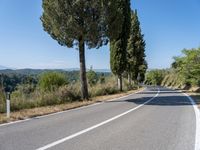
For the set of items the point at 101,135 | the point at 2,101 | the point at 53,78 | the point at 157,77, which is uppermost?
the point at 157,77

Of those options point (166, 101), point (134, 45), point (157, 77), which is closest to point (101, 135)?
point (166, 101)

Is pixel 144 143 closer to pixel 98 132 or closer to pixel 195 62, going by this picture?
pixel 98 132

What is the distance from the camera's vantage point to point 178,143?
8.12 metres

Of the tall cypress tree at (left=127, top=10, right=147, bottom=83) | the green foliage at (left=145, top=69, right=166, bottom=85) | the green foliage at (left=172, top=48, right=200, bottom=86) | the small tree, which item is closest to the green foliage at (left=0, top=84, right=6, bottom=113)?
the small tree

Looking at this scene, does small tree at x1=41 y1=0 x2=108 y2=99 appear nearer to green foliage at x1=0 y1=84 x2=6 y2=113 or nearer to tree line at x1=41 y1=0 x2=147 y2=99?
tree line at x1=41 y1=0 x2=147 y2=99

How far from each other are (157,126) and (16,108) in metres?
8.09

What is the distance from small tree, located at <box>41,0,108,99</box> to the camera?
2278 centimetres

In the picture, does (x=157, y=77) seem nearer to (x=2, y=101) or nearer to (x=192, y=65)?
(x=192, y=65)

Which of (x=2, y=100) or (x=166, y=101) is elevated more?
(x=2, y=100)

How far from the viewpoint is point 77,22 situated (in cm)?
2323

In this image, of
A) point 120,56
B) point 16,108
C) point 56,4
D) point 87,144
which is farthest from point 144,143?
point 120,56

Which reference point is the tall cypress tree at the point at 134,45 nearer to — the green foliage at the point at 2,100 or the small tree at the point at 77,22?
the small tree at the point at 77,22

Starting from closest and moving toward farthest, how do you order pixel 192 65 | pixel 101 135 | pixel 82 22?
pixel 101 135, pixel 82 22, pixel 192 65

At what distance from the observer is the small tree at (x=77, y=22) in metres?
22.8
